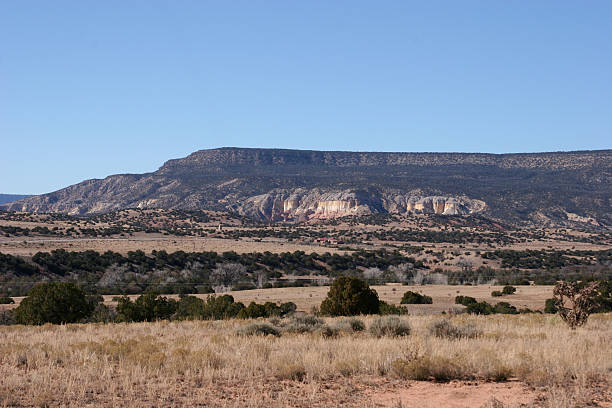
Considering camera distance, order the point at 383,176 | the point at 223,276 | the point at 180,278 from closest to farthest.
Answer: the point at 180,278, the point at 223,276, the point at 383,176

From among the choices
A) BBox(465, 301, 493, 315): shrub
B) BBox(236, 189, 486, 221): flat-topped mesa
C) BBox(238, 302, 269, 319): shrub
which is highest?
BBox(236, 189, 486, 221): flat-topped mesa

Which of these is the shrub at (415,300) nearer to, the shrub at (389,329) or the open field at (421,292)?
the open field at (421,292)

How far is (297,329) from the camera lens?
56.2 feet

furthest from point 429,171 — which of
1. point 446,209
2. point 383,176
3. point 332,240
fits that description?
point 332,240

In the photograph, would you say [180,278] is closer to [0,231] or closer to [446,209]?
[0,231]

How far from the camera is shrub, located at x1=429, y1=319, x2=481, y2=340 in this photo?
15405mm

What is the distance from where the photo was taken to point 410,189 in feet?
521

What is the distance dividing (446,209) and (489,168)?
3877 centimetres

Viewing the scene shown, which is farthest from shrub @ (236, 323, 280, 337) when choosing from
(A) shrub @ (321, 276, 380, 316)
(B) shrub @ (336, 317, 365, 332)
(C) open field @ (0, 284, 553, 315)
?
(C) open field @ (0, 284, 553, 315)

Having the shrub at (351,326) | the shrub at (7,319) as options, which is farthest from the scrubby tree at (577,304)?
the shrub at (7,319)

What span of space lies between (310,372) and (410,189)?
15013 cm

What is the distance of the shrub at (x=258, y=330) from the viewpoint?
16391 mm

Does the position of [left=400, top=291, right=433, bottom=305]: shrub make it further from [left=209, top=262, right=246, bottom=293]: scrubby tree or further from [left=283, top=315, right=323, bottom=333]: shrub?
[left=283, top=315, right=323, bottom=333]: shrub

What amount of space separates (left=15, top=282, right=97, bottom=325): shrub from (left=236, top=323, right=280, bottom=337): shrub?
10456mm
